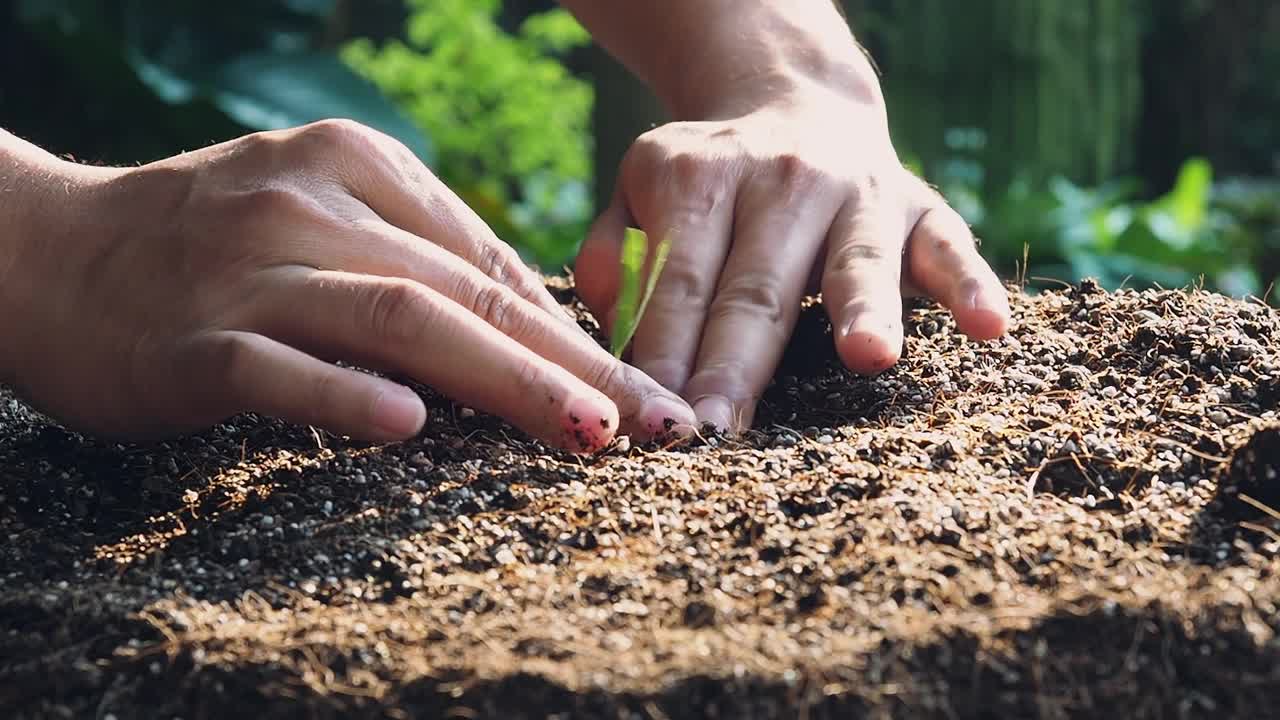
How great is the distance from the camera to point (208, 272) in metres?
0.95

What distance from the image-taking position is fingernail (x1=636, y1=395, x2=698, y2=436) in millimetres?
939

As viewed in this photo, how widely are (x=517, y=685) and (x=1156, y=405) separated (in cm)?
59

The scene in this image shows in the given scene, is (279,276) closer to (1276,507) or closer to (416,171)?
(416,171)

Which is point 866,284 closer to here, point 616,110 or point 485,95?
point 616,110

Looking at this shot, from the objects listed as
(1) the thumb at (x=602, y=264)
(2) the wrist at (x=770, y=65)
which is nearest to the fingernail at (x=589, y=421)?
(1) the thumb at (x=602, y=264)

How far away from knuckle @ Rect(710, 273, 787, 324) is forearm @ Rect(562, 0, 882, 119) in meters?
0.28

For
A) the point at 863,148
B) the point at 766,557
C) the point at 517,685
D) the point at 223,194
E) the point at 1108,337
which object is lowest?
the point at 517,685

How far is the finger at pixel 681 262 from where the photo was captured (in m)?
1.10

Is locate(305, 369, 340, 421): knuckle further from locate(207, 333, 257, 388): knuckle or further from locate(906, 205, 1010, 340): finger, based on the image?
locate(906, 205, 1010, 340): finger

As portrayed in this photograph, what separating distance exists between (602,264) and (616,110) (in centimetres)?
185

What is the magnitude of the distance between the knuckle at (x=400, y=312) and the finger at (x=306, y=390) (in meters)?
0.05

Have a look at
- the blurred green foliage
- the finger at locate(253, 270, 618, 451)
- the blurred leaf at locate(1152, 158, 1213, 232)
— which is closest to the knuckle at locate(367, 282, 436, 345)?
the finger at locate(253, 270, 618, 451)

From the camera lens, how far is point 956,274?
110 cm

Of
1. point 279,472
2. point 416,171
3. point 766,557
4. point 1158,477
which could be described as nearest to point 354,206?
point 416,171
